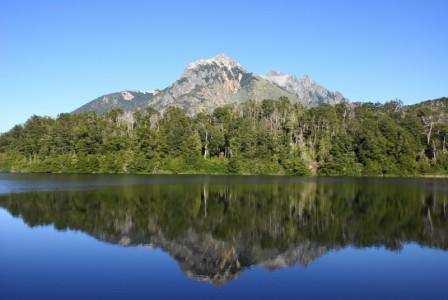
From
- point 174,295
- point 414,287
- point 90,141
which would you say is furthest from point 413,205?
point 90,141

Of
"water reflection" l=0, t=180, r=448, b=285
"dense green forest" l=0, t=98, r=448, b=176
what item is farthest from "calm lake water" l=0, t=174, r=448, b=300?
"dense green forest" l=0, t=98, r=448, b=176

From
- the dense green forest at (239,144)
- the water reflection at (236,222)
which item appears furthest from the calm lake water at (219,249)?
the dense green forest at (239,144)

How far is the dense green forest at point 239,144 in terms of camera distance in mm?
146875

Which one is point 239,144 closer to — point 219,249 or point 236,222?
point 236,222

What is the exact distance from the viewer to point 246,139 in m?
153

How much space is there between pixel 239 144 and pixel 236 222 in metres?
108

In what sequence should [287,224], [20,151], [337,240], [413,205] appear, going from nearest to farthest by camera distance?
[337,240], [287,224], [413,205], [20,151]

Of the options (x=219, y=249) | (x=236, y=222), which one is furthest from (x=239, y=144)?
(x=219, y=249)

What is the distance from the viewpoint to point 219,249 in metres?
33.4

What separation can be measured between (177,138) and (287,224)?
371 ft

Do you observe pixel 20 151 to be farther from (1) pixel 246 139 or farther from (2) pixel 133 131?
(1) pixel 246 139

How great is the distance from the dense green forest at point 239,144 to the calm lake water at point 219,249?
87.0 metres

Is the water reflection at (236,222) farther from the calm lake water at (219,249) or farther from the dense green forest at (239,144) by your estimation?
the dense green forest at (239,144)

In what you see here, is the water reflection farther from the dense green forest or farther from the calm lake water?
the dense green forest
